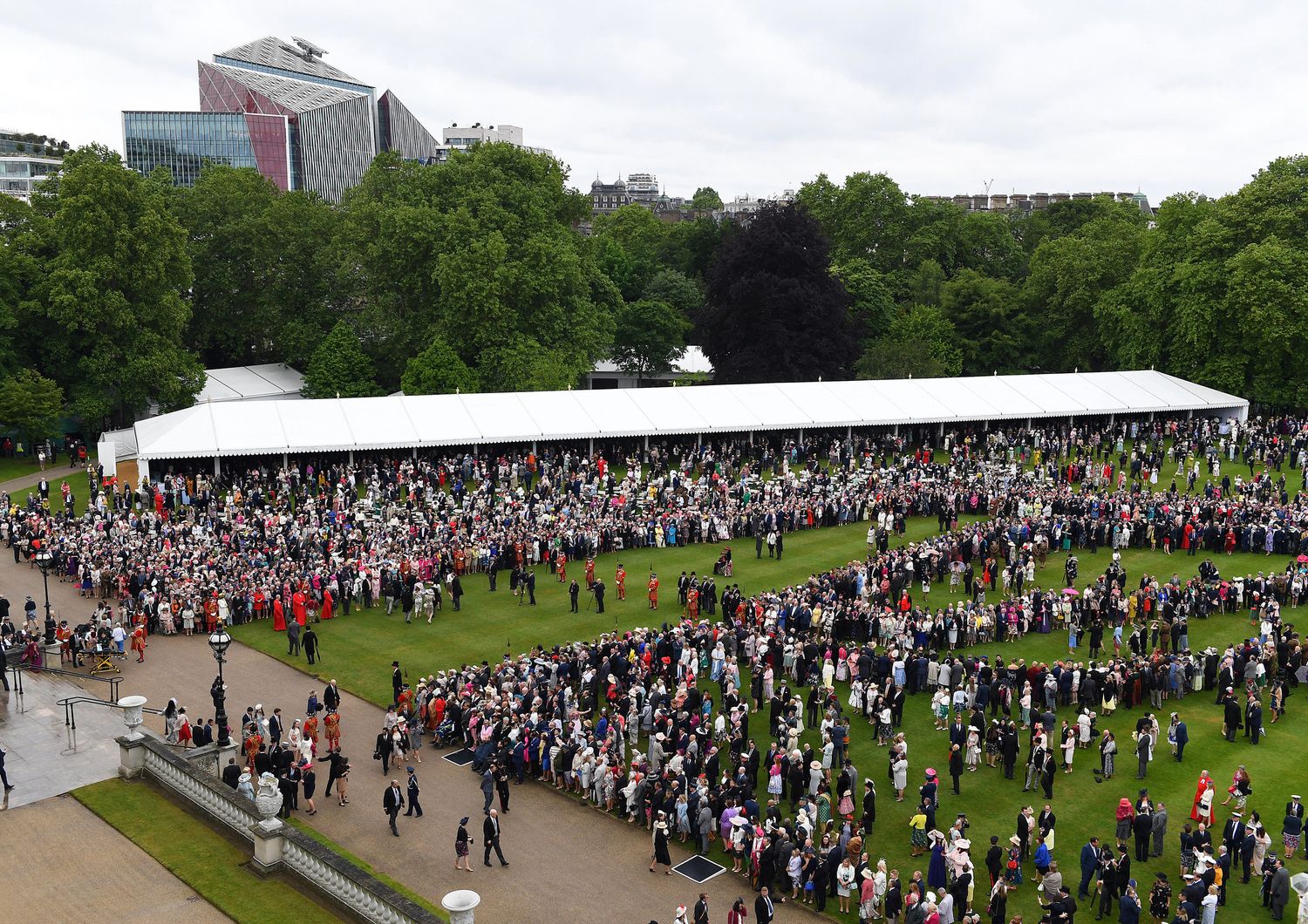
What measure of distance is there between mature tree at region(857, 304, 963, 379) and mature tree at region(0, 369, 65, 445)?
37459 millimetres

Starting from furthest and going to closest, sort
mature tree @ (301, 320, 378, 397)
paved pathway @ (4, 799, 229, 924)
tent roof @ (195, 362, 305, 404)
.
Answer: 1. tent roof @ (195, 362, 305, 404)
2. mature tree @ (301, 320, 378, 397)
3. paved pathway @ (4, 799, 229, 924)

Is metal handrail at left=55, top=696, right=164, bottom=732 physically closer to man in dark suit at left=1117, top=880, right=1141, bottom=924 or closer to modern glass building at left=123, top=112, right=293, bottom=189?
man in dark suit at left=1117, top=880, right=1141, bottom=924

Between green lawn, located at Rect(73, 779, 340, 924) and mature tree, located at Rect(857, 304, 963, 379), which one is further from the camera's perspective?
mature tree, located at Rect(857, 304, 963, 379)

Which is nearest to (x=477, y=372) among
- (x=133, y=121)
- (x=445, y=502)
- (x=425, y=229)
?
(x=425, y=229)

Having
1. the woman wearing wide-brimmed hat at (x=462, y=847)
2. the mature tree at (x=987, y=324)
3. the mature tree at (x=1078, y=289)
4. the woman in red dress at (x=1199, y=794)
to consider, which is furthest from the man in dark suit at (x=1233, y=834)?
the mature tree at (x=987, y=324)

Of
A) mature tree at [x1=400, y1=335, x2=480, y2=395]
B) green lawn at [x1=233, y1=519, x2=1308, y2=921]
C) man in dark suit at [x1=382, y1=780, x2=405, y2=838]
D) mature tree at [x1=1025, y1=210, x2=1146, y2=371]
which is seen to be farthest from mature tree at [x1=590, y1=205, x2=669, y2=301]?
man in dark suit at [x1=382, y1=780, x2=405, y2=838]

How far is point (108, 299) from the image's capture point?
46812mm

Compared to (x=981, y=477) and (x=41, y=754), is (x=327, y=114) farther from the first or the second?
(x=41, y=754)

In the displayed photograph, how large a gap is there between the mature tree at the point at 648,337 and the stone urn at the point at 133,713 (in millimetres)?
51179

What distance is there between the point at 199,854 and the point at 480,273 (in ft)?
124

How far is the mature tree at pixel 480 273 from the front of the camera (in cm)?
5103

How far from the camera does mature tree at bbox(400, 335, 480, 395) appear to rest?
49.2 meters

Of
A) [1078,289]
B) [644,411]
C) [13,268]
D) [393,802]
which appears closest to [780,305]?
[644,411]

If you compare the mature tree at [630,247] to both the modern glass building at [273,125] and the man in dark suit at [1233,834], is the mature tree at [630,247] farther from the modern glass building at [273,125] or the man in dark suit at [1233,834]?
the man in dark suit at [1233,834]
